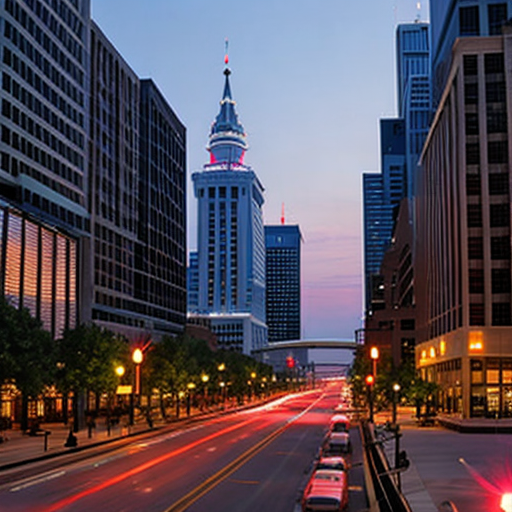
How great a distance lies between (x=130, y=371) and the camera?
91.0 metres

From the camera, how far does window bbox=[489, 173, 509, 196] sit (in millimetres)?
86812

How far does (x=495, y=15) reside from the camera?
468ft

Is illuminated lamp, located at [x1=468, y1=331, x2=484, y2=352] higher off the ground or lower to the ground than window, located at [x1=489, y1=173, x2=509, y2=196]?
lower

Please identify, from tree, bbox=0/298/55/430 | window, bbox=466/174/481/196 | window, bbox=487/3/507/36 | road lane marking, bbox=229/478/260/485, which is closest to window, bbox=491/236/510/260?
window, bbox=466/174/481/196

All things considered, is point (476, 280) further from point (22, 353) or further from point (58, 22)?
point (58, 22)

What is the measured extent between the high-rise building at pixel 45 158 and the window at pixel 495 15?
74.3 meters

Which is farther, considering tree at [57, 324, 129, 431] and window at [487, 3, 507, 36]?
window at [487, 3, 507, 36]

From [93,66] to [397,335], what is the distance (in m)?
78.9

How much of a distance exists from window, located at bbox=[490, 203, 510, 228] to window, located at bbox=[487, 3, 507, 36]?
64523mm

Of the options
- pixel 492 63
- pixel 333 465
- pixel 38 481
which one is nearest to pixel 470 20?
pixel 492 63

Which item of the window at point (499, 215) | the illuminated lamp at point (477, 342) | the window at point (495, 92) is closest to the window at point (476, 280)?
the illuminated lamp at point (477, 342)

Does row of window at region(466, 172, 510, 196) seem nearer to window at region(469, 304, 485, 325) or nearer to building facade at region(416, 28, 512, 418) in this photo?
building facade at region(416, 28, 512, 418)

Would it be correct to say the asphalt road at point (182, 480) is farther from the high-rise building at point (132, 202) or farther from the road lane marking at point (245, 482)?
the high-rise building at point (132, 202)

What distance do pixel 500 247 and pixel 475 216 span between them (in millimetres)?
4217
